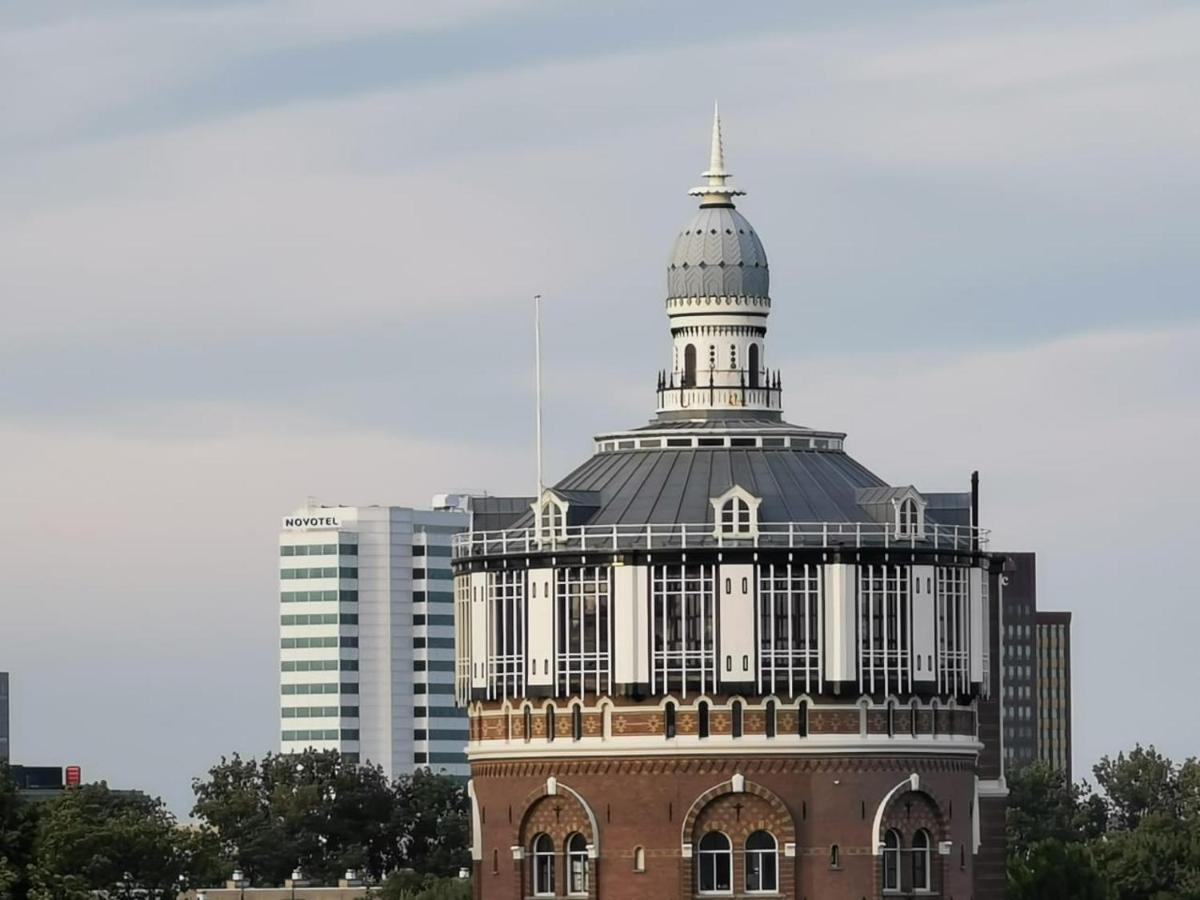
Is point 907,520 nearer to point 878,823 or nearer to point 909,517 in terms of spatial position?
point 909,517

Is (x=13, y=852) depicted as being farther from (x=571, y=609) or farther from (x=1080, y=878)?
(x=1080, y=878)

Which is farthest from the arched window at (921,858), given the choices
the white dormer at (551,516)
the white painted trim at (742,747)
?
the white dormer at (551,516)

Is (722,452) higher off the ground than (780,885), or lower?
higher

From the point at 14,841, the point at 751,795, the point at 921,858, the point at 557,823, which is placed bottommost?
the point at 921,858

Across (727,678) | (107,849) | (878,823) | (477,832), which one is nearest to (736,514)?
(727,678)

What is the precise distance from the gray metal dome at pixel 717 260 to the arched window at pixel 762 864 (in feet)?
68.6

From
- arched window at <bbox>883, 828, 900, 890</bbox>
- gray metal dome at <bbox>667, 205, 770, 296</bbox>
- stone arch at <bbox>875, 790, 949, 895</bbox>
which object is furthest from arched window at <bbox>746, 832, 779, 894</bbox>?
gray metal dome at <bbox>667, 205, 770, 296</bbox>

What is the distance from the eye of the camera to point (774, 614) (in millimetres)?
151500

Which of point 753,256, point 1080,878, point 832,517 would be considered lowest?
point 1080,878

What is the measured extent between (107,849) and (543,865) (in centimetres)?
2686

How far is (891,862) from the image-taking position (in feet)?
503

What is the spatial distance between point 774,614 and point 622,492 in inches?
328

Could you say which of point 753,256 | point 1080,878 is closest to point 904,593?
point 753,256

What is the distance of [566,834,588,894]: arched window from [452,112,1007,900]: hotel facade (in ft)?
0.23
